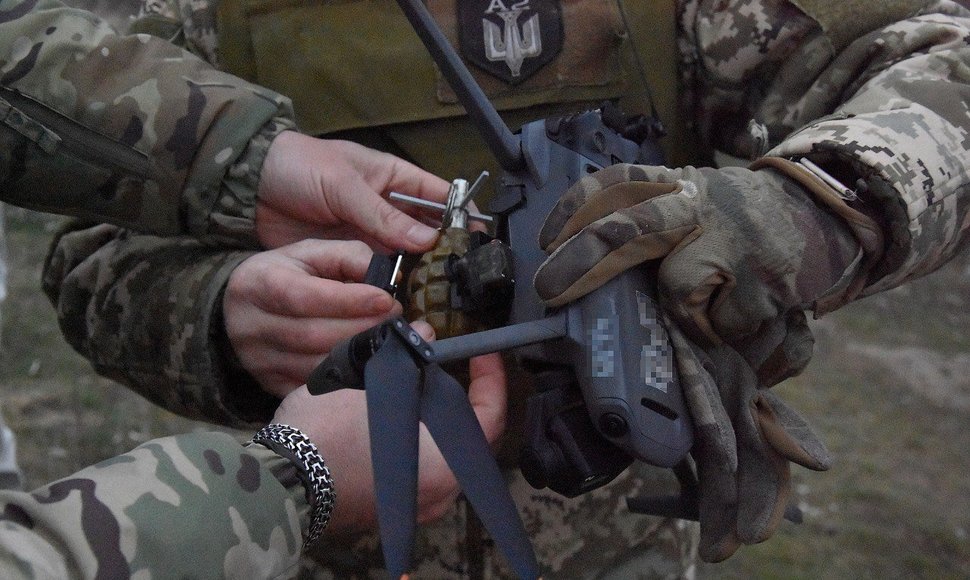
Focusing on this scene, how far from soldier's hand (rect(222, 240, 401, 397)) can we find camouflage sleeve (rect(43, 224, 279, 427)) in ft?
0.16

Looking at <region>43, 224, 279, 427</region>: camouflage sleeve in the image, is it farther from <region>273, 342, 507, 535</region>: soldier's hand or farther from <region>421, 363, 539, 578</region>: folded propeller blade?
<region>421, 363, 539, 578</region>: folded propeller blade

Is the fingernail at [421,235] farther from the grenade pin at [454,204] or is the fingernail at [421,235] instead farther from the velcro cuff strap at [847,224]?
the velcro cuff strap at [847,224]

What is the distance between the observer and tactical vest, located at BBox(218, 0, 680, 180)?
1435 mm

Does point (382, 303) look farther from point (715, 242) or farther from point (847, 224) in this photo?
point (847, 224)

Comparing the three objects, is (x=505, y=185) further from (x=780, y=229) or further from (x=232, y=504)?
(x=232, y=504)

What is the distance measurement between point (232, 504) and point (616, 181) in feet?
1.70

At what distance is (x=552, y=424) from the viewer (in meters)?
1.02

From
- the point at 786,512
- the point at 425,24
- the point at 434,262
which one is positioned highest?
the point at 425,24

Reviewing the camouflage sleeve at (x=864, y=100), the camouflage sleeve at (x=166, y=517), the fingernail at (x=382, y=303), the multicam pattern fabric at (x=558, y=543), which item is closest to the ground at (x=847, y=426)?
the multicam pattern fabric at (x=558, y=543)

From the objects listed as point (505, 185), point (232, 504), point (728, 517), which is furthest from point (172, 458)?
point (728, 517)

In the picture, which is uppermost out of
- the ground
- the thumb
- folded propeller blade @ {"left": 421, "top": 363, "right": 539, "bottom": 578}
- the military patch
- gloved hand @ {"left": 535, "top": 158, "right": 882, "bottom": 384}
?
the military patch

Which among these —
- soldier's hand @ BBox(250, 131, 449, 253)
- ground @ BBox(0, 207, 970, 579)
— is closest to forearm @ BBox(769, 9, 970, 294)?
soldier's hand @ BBox(250, 131, 449, 253)

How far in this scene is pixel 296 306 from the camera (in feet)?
4.08

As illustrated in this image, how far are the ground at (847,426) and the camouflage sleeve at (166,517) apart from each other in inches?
94.3
